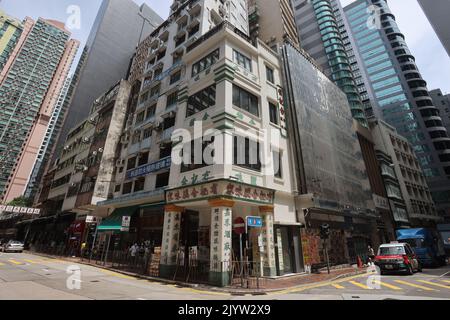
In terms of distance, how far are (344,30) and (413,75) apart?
2928 centimetres

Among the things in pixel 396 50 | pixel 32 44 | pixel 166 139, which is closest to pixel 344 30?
pixel 396 50

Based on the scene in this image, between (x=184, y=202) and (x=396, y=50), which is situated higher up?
(x=396, y=50)

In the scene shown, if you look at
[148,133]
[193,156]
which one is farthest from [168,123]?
[193,156]

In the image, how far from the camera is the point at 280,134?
18.8m

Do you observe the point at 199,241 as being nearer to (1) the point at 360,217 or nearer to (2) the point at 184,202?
(2) the point at 184,202

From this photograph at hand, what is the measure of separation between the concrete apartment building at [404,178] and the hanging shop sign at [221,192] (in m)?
32.3

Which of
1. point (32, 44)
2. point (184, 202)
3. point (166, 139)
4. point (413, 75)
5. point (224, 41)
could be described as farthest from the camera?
point (32, 44)

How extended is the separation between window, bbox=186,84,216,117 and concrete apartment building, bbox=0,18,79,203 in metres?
107

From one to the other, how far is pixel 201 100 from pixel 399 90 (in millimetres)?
76981

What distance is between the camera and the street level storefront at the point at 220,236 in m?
12.0

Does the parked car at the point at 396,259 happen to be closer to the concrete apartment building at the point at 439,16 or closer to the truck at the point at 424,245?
the truck at the point at 424,245

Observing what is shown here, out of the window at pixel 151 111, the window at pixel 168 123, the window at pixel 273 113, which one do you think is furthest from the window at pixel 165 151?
the window at pixel 273 113

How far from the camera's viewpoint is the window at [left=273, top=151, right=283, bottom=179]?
56.7 ft

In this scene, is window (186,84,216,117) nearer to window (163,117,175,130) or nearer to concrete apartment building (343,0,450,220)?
window (163,117,175,130)
